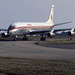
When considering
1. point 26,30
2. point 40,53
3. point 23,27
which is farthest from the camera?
point 26,30

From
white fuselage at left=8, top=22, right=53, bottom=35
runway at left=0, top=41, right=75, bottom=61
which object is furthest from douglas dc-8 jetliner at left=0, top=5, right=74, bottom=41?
runway at left=0, top=41, right=75, bottom=61

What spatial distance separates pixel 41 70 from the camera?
1338 centimetres

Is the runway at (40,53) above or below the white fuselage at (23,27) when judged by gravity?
below

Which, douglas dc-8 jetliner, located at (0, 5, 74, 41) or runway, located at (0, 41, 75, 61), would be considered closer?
runway, located at (0, 41, 75, 61)

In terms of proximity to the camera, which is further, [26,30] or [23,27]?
[26,30]

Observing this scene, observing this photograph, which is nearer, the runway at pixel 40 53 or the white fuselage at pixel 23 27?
the runway at pixel 40 53

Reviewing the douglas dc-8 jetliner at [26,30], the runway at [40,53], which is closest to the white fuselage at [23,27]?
the douglas dc-8 jetliner at [26,30]

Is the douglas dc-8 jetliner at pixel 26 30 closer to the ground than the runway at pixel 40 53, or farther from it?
farther from it

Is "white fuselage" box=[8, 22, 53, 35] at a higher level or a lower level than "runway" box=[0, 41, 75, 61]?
higher

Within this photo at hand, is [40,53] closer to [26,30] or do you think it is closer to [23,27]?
[23,27]

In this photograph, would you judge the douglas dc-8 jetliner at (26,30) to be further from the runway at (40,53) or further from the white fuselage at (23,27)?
the runway at (40,53)

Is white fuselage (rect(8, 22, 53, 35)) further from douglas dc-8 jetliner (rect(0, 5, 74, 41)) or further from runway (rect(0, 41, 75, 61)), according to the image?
runway (rect(0, 41, 75, 61))

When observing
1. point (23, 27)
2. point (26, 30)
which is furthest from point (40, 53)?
point (26, 30)

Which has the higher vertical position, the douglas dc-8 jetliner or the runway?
the douglas dc-8 jetliner
